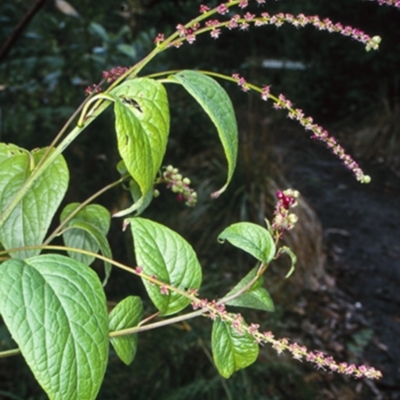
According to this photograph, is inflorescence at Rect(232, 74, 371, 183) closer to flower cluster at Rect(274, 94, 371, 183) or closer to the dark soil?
flower cluster at Rect(274, 94, 371, 183)

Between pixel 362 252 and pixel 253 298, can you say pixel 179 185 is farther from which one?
pixel 362 252

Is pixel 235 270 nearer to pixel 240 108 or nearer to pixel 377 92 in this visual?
pixel 240 108

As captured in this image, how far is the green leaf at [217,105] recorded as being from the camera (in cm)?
46

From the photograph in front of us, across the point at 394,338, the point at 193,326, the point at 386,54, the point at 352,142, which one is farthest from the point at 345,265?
the point at 386,54

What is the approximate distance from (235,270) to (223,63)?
84.2 inches

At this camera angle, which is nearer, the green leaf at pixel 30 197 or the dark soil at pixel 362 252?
the green leaf at pixel 30 197

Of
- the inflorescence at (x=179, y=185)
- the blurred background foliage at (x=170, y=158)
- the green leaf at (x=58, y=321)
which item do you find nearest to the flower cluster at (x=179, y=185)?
the inflorescence at (x=179, y=185)

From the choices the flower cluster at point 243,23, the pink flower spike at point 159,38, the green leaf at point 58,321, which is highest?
the flower cluster at point 243,23

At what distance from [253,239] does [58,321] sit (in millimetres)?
201

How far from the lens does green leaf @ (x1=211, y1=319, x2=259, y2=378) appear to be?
1.67 feet

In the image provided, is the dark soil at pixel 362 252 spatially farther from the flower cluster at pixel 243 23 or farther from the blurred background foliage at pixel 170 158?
the flower cluster at pixel 243 23

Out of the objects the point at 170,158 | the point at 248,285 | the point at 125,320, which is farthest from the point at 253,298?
the point at 170,158

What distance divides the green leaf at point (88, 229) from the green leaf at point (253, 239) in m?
0.12

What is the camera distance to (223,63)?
16.2 feet
